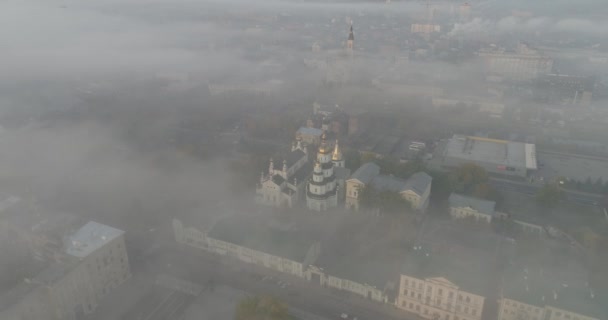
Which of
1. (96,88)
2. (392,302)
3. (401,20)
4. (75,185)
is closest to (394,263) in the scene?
(392,302)

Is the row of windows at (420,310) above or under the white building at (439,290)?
under

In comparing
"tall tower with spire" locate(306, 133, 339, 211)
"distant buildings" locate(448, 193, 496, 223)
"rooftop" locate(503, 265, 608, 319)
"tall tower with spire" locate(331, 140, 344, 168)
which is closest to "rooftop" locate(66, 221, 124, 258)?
"tall tower with spire" locate(306, 133, 339, 211)

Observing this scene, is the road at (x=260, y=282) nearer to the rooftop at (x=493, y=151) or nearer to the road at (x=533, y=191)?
the road at (x=533, y=191)

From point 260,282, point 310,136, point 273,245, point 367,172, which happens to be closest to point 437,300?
point 273,245

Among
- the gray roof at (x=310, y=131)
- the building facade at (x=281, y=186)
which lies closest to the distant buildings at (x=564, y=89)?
the gray roof at (x=310, y=131)

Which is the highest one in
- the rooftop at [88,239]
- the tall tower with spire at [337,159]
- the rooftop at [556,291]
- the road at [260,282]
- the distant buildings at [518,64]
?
the distant buildings at [518,64]

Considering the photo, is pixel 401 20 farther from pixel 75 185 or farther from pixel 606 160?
pixel 75 185

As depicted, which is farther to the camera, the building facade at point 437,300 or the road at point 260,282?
the road at point 260,282
